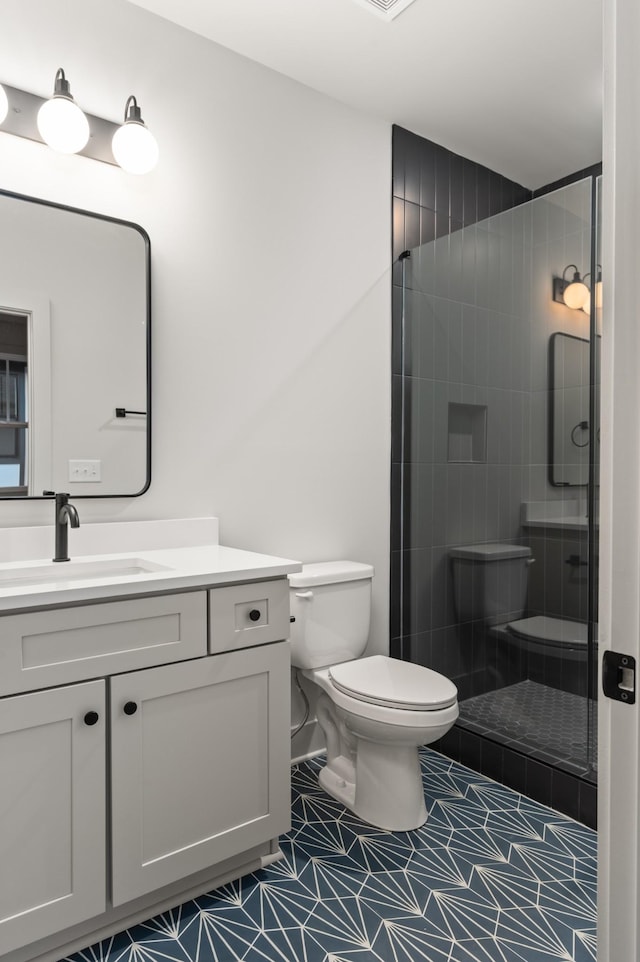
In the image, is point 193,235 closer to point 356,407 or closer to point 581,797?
point 356,407

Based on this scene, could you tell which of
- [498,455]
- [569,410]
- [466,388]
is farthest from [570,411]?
[466,388]

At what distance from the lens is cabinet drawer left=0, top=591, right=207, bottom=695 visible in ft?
4.33

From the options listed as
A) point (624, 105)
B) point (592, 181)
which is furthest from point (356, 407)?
point (624, 105)

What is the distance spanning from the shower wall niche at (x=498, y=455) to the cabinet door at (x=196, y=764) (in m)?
0.97

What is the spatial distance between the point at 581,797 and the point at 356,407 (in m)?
1.57

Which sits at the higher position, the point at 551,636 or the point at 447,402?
the point at 447,402

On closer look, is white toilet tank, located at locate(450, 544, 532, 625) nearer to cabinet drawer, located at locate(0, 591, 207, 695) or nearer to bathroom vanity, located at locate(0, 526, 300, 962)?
Answer: bathroom vanity, located at locate(0, 526, 300, 962)

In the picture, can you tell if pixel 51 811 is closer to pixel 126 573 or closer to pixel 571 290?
pixel 126 573

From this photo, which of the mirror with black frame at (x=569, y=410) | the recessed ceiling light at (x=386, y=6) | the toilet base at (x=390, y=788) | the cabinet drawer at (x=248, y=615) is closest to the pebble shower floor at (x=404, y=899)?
the toilet base at (x=390, y=788)

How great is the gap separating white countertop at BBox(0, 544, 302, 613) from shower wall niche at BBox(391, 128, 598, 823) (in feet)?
3.30

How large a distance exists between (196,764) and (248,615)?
0.39 metres

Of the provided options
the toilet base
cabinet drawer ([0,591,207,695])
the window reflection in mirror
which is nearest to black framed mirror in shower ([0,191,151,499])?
the window reflection in mirror

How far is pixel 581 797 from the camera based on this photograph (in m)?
1.94

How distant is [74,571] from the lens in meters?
1.70
